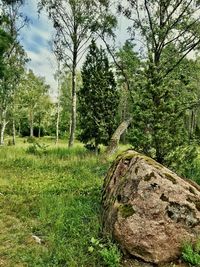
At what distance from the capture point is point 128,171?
6.96 metres

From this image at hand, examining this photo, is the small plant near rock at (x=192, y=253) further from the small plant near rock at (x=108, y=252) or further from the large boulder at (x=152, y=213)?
the small plant near rock at (x=108, y=252)

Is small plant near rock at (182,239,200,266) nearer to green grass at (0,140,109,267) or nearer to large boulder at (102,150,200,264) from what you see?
large boulder at (102,150,200,264)

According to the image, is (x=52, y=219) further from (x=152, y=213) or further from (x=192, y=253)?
(x=192, y=253)

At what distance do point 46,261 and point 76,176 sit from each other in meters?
6.11

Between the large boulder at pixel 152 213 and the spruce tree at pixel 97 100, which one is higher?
the spruce tree at pixel 97 100

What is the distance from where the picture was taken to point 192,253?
18.7ft

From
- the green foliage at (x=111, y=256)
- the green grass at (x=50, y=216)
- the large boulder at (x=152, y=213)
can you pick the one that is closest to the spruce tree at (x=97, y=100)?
the green grass at (x=50, y=216)

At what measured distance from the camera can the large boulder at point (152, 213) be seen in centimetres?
589

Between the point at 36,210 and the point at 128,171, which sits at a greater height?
the point at 128,171

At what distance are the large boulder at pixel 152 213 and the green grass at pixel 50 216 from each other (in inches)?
24.4

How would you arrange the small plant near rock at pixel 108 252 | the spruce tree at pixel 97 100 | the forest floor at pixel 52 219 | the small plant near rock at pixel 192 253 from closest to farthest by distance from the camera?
the small plant near rock at pixel 192 253, the small plant near rock at pixel 108 252, the forest floor at pixel 52 219, the spruce tree at pixel 97 100

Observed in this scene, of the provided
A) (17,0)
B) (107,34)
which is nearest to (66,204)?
(107,34)

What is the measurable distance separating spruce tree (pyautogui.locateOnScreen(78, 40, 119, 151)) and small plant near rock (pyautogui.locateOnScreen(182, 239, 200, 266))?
15778mm

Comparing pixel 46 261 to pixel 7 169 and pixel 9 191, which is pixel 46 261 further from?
pixel 7 169
